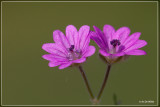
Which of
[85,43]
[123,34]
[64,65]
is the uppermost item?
[123,34]

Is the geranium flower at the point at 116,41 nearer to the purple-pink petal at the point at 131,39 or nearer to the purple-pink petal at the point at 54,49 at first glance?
the purple-pink petal at the point at 131,39

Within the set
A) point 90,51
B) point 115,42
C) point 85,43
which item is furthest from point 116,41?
point 90,51

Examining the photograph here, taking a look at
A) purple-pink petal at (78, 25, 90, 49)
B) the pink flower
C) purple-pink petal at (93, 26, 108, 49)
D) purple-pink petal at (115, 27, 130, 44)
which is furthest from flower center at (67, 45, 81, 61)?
purple-pink petal at (115, 27, 130, 44)

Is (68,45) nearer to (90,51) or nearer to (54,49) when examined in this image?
(54,49)

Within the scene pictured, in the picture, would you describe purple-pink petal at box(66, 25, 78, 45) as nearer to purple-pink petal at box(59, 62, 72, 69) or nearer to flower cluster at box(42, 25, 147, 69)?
flower cluster at box(42, 25, 147, 69)

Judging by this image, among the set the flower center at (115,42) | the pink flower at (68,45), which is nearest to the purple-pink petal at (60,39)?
the pink flower at (68,45)
